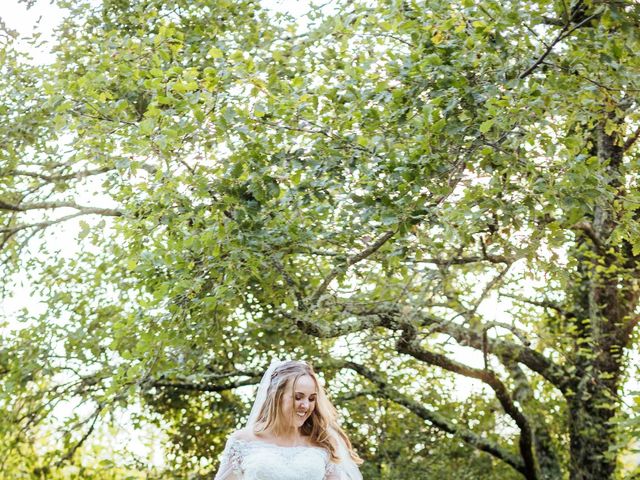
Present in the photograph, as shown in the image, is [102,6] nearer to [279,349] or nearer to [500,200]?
[279,349]

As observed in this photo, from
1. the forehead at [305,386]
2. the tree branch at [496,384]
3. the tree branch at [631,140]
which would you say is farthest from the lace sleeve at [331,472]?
the tree branch at [631,140]

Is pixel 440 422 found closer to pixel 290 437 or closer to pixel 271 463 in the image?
pixel 290 437

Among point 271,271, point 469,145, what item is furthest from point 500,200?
point 271,271

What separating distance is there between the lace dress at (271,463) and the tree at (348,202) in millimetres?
1204

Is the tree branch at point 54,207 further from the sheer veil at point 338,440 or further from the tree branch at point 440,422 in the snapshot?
the sheer veil at point 338,440

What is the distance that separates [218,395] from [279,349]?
1.07m

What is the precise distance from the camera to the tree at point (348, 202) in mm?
5977

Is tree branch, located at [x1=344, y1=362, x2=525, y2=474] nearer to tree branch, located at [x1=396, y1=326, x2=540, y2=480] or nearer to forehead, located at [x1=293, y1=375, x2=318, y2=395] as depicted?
tree branch, located at [x1=396, y1=326, x2=540, y2=480]

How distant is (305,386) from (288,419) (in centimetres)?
20

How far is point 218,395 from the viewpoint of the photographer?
1090 cm

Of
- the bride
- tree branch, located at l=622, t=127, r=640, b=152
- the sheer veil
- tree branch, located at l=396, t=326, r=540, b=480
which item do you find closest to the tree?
tree branch, located at l=396, t=326, r=540, b=480

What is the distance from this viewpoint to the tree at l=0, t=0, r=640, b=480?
5.98 meters

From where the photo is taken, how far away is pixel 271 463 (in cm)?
512

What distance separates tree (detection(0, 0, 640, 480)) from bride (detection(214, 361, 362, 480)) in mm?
985
